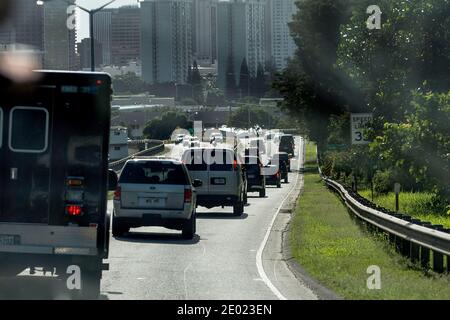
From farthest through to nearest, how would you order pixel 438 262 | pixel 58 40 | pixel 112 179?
pixel 58 40 → pixel 438 262 → pixel 112 179

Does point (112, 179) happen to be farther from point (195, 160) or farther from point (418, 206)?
point (195, 160)

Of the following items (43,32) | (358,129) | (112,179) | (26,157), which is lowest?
(112,179)

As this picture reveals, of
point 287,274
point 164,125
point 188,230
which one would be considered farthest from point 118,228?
point 164,125

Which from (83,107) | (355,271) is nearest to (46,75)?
(83,107)

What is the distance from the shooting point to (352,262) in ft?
57.6

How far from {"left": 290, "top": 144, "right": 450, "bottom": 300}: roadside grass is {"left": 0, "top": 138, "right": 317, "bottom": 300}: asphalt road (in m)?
0.47

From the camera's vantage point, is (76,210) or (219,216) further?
(219,216)

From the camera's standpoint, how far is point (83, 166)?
43.3 ft

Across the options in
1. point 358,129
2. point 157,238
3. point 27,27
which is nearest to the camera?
point 157,238

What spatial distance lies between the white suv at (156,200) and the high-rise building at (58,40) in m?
87.2

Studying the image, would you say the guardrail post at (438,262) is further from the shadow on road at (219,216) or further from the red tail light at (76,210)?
the shadow on road at (219,216)

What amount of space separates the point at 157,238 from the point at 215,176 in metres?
9.23

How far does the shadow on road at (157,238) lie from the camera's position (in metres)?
23.0
